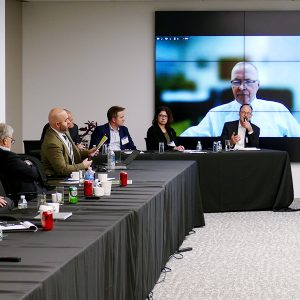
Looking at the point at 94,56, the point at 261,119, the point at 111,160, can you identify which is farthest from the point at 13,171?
the point at 261,119

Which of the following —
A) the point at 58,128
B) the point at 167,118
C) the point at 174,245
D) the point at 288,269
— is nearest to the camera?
the point at 288,269

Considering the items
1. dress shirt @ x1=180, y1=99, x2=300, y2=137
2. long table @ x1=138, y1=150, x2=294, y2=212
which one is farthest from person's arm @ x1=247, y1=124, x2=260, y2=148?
dress shirt @ x1=180, y1=99, x2=300, y2=137

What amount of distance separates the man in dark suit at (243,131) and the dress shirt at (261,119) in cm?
145

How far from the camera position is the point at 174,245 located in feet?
19.7

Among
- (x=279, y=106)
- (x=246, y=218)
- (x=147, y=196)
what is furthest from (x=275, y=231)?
(x=279, y=106)

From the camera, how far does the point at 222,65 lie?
37.3 ft

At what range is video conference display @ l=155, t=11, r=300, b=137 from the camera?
11.2m

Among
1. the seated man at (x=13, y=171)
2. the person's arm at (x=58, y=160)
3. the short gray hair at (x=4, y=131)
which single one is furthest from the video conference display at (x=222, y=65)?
the short gray hair at (x=4, y=131)

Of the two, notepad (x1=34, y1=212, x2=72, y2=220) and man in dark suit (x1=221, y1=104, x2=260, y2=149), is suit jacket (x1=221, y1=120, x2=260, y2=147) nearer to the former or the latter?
man in dark suit (x1=221, y1=104, x2=260, y2=149)

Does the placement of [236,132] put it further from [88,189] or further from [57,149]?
[88,189]

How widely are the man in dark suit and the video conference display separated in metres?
1.46

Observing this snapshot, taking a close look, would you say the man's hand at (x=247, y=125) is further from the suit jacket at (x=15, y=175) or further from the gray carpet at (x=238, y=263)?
the suit jacket at (x=15, y=175)

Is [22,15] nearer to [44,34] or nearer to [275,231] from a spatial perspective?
[44,34]

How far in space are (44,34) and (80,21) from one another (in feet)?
2.04
